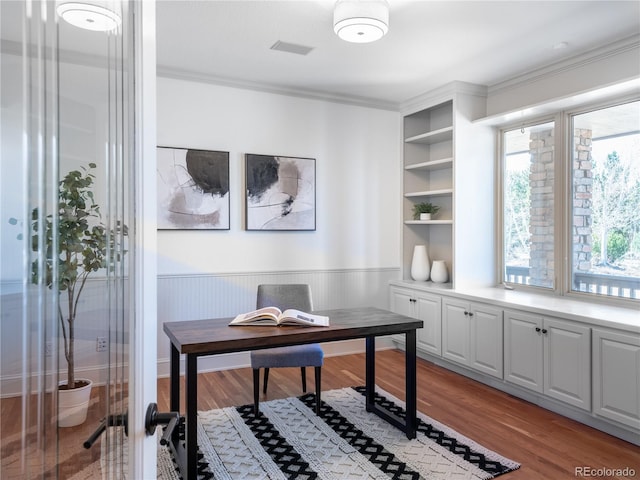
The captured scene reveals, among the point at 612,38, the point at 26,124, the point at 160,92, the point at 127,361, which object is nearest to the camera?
the point at 26,124

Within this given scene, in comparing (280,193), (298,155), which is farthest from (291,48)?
(280,193)

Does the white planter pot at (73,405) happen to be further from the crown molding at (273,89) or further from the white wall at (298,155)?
the crown molding at (273,89)

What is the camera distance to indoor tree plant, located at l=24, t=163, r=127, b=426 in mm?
627

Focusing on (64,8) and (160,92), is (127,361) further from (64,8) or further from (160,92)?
(160,92)

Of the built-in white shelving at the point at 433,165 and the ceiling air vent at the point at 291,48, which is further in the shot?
the built-in white shelving at the point at 433,165

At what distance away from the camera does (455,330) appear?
12.6 ft

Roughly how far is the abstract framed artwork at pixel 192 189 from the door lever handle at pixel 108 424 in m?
3.03

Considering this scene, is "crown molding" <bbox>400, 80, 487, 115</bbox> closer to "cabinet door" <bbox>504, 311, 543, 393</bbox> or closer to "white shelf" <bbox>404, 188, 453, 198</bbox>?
"white shelf" <bbox>404, 188, 453, 198</bbox>

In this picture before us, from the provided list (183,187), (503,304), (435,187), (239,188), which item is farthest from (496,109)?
(183,187)

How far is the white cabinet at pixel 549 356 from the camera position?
2.82 metres

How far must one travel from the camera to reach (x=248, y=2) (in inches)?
103

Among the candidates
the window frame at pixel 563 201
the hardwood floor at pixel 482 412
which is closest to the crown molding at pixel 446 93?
the window frame at pixel 563 201

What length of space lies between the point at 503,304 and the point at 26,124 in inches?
133

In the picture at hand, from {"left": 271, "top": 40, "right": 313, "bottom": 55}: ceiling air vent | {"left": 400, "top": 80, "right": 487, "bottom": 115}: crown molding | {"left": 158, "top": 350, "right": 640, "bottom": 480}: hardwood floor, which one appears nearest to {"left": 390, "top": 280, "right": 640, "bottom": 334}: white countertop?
{"left": 158, "top": 350, "right": 640, "bottom": 480}: hardwood floor
